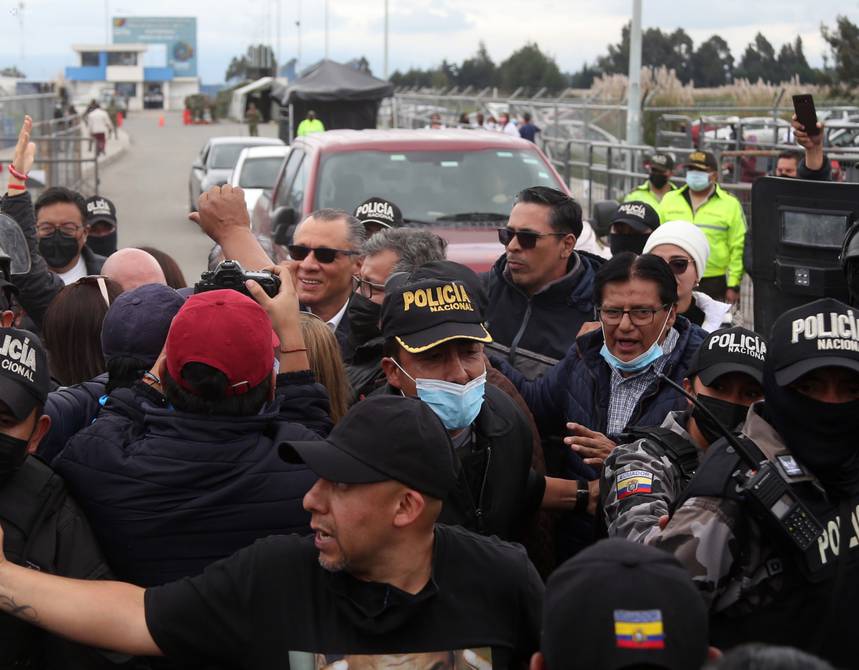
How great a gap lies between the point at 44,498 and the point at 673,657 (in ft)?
5.39

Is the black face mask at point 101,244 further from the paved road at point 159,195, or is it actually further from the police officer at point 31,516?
the paved road at point 159,195

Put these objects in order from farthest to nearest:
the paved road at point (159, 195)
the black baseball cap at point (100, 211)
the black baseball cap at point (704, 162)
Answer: the paved road at point (159, 195), the black baseball cap at point (704, 162), the black baseball cap at point (100, 211)

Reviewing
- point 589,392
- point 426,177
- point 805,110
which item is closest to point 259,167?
point 426,177

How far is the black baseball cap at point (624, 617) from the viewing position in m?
2.05

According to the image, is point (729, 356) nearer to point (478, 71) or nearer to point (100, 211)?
point (100, 211)

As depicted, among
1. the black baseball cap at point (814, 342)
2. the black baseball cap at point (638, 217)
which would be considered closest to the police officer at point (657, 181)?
the black baseball cap at point (638, 217)

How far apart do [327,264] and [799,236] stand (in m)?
2.14

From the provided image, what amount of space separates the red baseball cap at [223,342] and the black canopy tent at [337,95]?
2539cm

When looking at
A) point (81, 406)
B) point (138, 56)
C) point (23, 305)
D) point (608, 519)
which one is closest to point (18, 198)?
point (23, 305)

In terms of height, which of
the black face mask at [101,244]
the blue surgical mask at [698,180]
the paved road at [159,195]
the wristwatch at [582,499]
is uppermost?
the blue surgical mask at [698,180]

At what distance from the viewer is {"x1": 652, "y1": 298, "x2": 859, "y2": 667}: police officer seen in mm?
2811

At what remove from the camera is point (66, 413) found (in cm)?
366

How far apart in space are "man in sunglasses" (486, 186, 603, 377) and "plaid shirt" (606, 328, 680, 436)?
41.0 inches

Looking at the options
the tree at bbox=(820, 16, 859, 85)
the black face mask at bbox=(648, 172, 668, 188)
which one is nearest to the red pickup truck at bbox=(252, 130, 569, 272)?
the black face mask at bbox=(648, 172, 668, 188)
